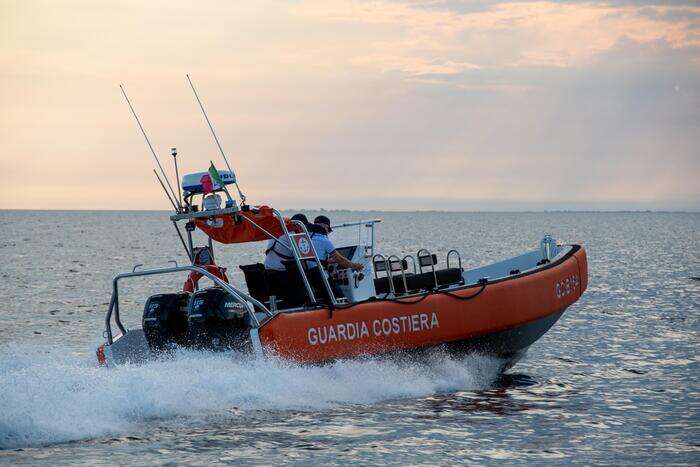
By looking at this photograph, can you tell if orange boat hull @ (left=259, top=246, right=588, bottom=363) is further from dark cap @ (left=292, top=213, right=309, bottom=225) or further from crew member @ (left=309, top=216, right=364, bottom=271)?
dark cap @ (left=292, top=213, right=309, bottom=225)

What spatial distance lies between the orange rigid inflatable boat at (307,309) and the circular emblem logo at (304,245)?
1 centimetres

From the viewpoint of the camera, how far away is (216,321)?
9977mm

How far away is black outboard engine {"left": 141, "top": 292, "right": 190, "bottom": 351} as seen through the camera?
1018 centimetres

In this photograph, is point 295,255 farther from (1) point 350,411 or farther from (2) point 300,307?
(1) point 350,411

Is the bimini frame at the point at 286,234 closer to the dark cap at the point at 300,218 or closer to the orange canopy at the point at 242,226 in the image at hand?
the orange canopy at the point at 242,226

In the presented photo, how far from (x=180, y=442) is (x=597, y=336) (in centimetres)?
998

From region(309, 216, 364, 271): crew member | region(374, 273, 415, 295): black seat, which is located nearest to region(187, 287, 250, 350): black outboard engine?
region(309, 216, 364, 271): crew member

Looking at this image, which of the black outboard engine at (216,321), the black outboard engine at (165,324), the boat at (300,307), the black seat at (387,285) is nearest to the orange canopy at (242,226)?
the boat at (300,307)

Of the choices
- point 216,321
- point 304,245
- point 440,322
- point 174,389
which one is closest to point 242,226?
point 304,245

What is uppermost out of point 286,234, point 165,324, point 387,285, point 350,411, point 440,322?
point 286,234

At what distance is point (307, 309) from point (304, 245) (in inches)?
26.9

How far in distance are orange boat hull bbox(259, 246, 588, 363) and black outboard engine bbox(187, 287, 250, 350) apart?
332mm

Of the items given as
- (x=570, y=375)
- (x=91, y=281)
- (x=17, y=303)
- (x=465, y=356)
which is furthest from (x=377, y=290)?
(x=91, y=281)

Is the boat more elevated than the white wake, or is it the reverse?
the boat
